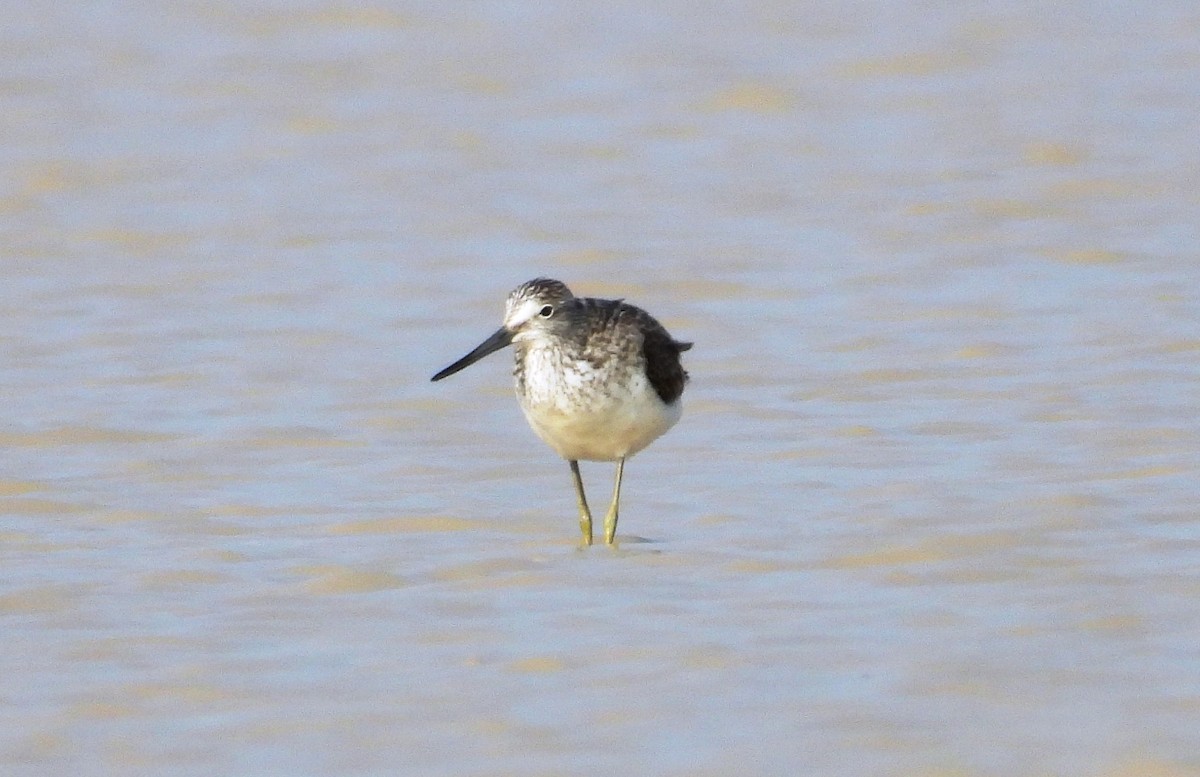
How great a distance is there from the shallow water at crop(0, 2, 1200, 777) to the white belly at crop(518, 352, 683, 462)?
0.39 metres

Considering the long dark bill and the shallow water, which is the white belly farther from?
the shallow water

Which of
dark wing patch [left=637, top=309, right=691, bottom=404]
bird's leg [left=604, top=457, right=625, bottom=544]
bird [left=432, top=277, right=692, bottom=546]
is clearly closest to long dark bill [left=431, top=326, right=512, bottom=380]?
bird [left=432, top=277, right=692, bottom=546]

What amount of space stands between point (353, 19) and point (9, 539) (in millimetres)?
11890

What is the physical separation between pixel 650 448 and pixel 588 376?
1.78 m

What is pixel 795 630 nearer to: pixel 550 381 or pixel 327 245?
pixel 550 381

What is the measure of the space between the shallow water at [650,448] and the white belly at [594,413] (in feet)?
1.29

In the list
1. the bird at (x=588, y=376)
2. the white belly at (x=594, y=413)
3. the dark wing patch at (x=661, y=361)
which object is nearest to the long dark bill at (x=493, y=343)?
the bird at (x=588, y=376)

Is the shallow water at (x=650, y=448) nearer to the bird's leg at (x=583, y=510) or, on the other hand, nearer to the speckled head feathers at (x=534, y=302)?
the bird's leg at (x=583, y=510)

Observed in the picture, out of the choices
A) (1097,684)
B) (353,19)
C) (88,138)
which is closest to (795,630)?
(1097,684)

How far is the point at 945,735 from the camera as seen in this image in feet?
21.2

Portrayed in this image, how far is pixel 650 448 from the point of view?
10.8m

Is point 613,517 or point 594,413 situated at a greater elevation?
point 594,413

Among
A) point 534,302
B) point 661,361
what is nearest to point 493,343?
point 534,302

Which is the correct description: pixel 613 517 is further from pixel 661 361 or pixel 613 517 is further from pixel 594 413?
pixel 661 361
